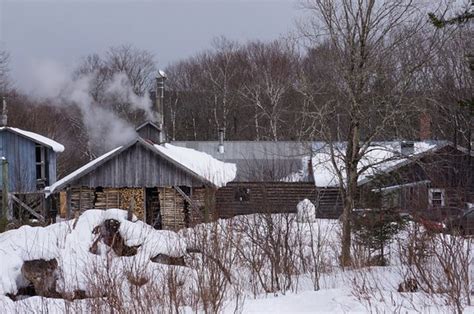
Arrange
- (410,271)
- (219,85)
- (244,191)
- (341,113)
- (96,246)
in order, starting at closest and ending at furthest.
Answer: (410,271)
(96,246)
(341,113)
(244,191)
(219,85)

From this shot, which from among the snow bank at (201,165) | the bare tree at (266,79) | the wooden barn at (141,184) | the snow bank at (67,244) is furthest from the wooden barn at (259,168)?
the snow bank at (67,244)

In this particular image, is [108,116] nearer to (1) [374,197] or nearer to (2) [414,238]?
(1) [374,197]

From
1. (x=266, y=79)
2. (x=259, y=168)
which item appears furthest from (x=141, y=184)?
(x=266, y=79)

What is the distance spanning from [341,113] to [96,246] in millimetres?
7222

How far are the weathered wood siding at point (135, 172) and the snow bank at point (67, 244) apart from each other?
1056 cm

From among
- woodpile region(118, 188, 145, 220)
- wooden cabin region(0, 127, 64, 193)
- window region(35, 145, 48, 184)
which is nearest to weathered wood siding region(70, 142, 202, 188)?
woodpile region(118, 188, 145, 220)

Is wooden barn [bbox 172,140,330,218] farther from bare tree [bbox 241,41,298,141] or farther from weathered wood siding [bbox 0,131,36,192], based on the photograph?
weathered wood siding [bbox 0,131,36,192]

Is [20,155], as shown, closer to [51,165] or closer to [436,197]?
[51,165]

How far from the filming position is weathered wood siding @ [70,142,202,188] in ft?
76.4

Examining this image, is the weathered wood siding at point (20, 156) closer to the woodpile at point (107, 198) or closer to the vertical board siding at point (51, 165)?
the vertical board siding at point (51, 165)

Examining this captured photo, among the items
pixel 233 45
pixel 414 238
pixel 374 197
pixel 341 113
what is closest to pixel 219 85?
pixel 233 45

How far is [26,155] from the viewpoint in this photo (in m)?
27.0

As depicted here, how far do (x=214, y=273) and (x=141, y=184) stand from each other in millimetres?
16193

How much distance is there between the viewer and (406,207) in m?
12.1
